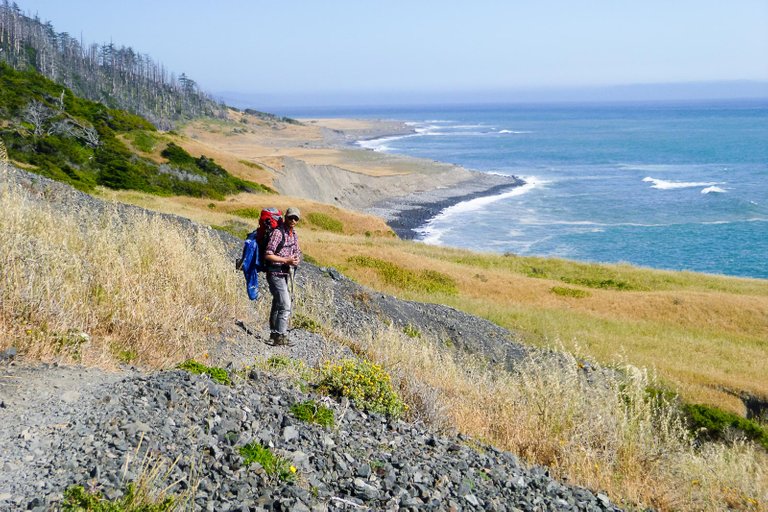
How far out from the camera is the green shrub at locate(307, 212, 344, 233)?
41094 mm

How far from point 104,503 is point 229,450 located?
1095 mm

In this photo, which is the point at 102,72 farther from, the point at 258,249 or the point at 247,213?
the point at 258,249

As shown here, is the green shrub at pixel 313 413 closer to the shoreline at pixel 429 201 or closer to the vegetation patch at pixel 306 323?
the vegetation patch at pixel 306 323

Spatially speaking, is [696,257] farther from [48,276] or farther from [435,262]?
[48,276]

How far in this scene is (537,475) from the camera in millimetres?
5953

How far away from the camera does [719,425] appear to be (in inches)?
548

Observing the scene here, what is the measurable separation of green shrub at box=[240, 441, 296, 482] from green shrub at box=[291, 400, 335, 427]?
35.2 inches

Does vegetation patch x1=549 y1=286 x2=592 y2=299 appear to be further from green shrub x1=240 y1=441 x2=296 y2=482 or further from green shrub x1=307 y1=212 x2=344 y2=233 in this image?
green shrub x1=240 y1=441 x2=296 y2=482

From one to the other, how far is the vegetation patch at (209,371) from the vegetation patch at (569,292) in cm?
2329

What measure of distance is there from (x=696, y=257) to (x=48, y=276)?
162ft

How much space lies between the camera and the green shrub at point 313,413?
18.7 ft

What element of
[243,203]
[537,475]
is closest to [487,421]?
[537,475]

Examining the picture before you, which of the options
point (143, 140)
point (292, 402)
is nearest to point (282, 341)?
point (292, 402)

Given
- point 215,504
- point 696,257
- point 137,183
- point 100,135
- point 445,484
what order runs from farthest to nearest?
1. point 696,257
2. point 100,135
3. point 137,183
4. point 445,484
5. point 215,504
